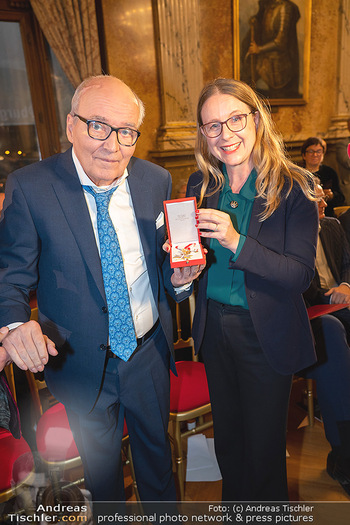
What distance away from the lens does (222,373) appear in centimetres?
173

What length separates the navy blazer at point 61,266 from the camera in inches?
55.9

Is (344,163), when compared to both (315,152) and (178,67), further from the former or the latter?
(178,67)

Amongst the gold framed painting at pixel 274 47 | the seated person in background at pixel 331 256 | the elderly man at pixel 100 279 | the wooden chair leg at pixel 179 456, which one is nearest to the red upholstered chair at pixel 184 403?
the wooden chair leg at pixel 179 456

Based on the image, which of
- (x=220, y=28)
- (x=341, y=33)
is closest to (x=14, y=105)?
(x=220, y=28)

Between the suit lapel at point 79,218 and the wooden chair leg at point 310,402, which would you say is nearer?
the suit lapel at point 79,218

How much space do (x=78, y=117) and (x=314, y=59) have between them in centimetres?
637

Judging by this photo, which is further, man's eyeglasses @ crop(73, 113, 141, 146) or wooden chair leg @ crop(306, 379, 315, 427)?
wooden chair leg @ crop(306, 379, 315, 427)

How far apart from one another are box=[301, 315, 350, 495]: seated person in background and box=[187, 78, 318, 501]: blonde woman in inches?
25.1

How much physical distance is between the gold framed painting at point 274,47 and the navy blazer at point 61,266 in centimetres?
505

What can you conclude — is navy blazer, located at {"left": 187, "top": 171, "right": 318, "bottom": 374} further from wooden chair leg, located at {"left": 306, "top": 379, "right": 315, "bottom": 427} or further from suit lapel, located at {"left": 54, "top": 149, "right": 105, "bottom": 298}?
wooden chair leg, located at {"left": 306, "top": 379, "right": 315, "bottom": 427}

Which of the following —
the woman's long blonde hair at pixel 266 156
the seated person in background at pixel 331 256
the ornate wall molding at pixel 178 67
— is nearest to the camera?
the woman's long blonde hair at pixel 266 156

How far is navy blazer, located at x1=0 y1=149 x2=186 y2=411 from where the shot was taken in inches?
55.9

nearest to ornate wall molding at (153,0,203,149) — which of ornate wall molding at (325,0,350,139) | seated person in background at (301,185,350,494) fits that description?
ornate wall molding at (325,0,350,139)

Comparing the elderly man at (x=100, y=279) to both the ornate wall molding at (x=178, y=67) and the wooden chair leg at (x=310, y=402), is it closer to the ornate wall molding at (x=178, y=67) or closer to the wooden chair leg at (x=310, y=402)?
the wooden chair leg at (x=310, y=402)
